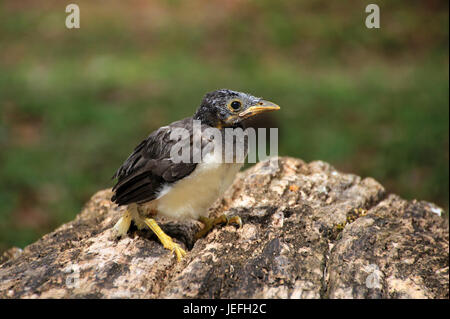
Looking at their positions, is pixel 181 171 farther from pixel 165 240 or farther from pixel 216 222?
pixel 216 222

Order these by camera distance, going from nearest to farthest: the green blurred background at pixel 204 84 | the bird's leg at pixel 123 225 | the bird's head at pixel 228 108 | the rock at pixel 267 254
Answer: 1. the rock at pixel 267 254
2. the bird's head at pixel 228 108
3. the bird's leg at pixel 123 225
4. the green blurred background at pixel 204 84

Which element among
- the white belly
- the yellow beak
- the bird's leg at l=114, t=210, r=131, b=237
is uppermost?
the yellow beak

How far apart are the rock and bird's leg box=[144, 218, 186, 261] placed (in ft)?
0.18

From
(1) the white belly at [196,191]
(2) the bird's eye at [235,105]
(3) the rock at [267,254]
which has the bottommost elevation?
(3) the rock at [267,254]

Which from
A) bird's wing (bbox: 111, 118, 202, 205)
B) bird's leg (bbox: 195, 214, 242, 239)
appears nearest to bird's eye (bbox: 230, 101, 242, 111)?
bird's wing (bbox: 111, 118, 202, 205)

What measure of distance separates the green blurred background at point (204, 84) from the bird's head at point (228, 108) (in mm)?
3039

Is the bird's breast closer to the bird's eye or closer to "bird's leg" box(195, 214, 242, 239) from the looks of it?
"bird's leg" box(195, 214, 242, 239)

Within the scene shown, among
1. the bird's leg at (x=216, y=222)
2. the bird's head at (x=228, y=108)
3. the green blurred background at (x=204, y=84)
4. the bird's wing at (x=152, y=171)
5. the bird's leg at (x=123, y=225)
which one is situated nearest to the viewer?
the bird's wing at (x=152, y=171)

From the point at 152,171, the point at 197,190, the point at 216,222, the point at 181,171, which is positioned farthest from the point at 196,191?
the point at 216,222

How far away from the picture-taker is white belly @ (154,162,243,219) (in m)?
3.28

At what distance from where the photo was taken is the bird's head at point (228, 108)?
11.3 feet

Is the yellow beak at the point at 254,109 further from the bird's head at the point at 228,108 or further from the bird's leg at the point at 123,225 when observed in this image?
the bird's leg at the point at 123,225

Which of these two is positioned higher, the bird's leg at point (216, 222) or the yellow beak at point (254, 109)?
the yellow beak at point (254, 109)

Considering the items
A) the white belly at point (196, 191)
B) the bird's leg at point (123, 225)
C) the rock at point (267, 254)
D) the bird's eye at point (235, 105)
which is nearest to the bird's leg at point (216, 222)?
the rock at point (267, 254)
